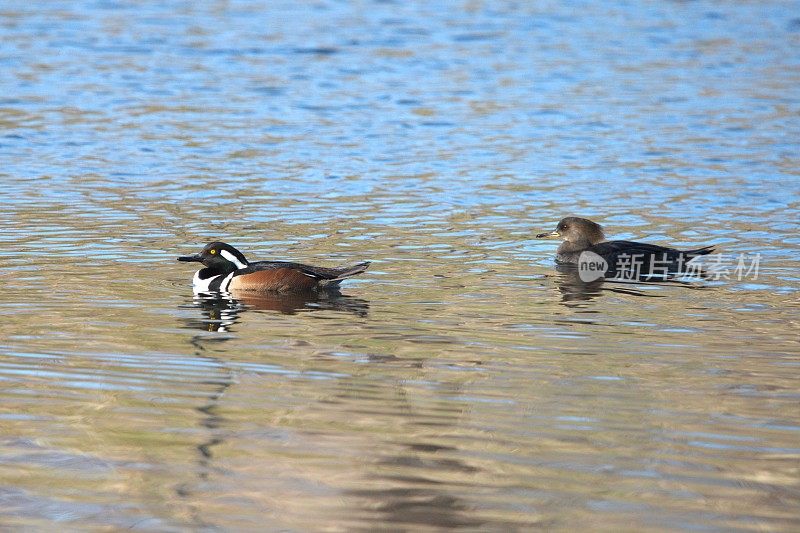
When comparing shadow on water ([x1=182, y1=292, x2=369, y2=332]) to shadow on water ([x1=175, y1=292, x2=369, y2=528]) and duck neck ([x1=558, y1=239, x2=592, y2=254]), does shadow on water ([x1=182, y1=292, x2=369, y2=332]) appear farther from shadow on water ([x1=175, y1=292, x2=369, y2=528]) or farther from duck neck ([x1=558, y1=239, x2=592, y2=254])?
duck neck ([x1=558, y1=239, x2=592, y2=254])

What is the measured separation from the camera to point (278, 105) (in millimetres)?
22500

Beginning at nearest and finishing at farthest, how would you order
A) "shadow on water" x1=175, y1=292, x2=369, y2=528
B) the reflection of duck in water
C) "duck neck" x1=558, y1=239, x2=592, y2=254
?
"shadow on water" x1=175, y1=292, x2=369, y2=528, the reflection of duck in water, "duck neck" x1=558, y1=239, x2=592, y2=254

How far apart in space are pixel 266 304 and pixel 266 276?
333mm

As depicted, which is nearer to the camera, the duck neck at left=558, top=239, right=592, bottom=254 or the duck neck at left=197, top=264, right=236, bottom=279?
the duck neck at left=197, top=264, right=236, bottom=279

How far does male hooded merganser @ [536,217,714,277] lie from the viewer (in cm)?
1209

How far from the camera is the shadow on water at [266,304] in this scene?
1036cm

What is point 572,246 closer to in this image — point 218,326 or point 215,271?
point 215,271

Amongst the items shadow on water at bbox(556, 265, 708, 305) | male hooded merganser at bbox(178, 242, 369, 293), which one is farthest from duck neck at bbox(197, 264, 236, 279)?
shadow on water at bbox(556, 265, 708, 305)

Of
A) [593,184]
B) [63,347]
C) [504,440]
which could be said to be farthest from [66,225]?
[504,440]

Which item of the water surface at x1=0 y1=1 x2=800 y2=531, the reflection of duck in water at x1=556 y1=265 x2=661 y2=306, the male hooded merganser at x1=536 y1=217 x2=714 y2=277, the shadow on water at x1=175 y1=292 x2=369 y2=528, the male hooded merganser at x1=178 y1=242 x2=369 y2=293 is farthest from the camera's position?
the male hooded merganser at x1=536 y1=217 x2=714 y2=277

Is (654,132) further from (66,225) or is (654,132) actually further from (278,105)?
(66,225)

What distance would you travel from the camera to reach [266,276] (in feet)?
36.7

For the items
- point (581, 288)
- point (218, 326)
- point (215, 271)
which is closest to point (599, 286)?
point (581, 288)

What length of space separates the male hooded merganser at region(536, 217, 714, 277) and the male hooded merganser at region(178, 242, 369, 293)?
2.40 metres
